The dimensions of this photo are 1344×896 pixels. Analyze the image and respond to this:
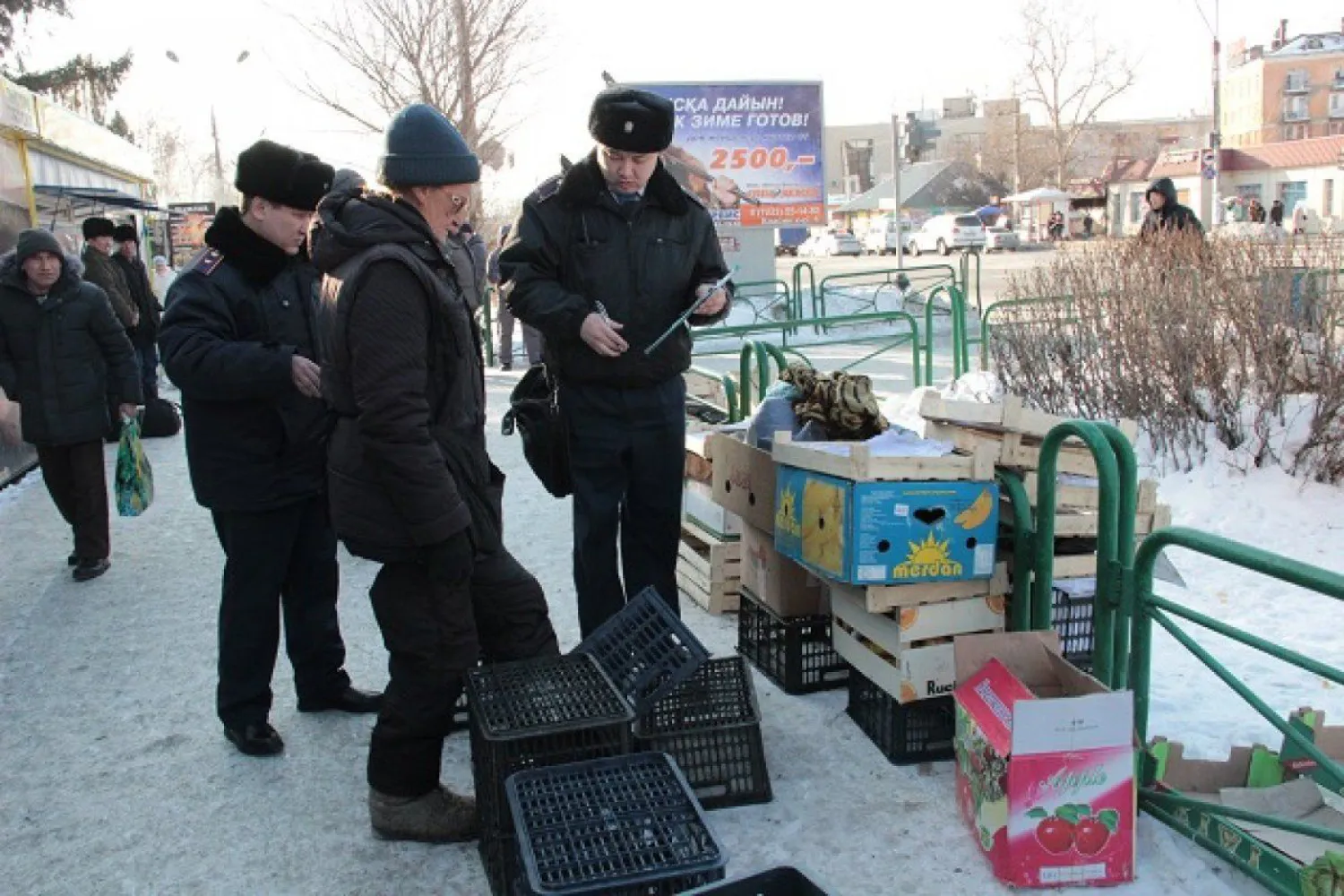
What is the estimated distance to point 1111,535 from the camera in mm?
3297

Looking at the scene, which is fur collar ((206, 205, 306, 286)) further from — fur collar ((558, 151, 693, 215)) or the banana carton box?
the banana carton box

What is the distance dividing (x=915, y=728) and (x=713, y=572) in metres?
1.63

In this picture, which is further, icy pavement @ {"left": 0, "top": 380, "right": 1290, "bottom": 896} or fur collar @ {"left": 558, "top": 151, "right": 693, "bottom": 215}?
fur collar @ {"left": 558, "top": 151, "right": 693, "bottom": 215}

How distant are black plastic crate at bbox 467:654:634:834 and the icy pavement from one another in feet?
1.19

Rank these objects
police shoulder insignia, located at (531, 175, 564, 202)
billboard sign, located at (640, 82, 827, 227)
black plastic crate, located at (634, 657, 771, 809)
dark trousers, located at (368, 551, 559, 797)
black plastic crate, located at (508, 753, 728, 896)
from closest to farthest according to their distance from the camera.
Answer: black plastic crate, located at (508, 753, 728, 896) → dark trousers, located at (368, 551, 559, 797) → black plastic crate, located at (634, 657, 771, 809) → police shoulder insignia, located at (531, 175, 564, 202) → billboard sign, located at (640, 82, 827, 227)

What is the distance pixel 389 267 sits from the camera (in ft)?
9.13

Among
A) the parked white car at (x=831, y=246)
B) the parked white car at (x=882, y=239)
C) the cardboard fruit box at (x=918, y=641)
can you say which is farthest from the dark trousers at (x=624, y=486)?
the parked white car at (x=831, y=246)

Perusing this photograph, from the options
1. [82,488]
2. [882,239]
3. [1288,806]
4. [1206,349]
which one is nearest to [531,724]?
[1288,806]

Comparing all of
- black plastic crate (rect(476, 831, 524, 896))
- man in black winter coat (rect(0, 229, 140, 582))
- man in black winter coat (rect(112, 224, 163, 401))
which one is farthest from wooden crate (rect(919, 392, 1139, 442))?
man in black winter coat (rect(112, 224, 163, 401))

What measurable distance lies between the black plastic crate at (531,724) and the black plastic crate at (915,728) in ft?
3.37

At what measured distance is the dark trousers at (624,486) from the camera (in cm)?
388

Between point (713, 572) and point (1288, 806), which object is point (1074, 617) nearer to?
point (1288, 806)

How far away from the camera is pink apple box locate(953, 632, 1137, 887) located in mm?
2855

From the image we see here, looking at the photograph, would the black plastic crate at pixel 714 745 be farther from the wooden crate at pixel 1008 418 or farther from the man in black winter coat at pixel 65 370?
the man in black winter coat at pixel 65 370
